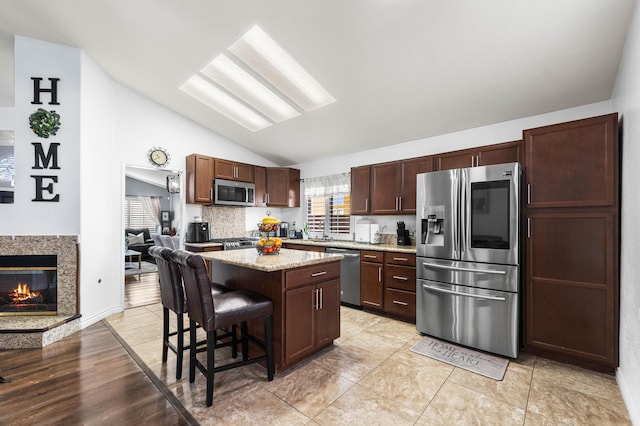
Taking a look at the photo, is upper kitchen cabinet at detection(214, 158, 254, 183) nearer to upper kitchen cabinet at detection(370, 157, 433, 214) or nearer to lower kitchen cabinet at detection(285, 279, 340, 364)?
upper kitchen cabinet at detection(370, 157, 433, 214)

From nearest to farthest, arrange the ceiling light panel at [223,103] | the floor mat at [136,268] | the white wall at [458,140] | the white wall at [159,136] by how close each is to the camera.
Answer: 1. the white wall at [458,140]
2. the ceiling light panel at [223,103]
3. the white wall at [159,136]
4. the floor mat at [136,268]

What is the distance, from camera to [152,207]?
27.6 ft

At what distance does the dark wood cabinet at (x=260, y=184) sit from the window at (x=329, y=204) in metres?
0.80

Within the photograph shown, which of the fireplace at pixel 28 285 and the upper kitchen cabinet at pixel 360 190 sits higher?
the upper kitchen cabinet at pixel 360 190

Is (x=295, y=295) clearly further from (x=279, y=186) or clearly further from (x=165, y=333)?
(x=279, y=186)

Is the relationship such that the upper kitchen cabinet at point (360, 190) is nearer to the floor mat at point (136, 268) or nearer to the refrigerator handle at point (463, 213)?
the refrigerator handle at point (463, 213)

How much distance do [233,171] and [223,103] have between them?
1.18m

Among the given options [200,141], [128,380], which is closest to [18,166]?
[200,141]

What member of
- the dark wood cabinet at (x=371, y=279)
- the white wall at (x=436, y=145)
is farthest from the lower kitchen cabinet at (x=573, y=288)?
the dark wood cabinet at (x=371, y=279)

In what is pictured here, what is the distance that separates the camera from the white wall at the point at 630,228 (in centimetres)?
171

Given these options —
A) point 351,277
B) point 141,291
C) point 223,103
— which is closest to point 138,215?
point 141,291

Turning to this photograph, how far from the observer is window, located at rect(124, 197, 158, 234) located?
318 inches

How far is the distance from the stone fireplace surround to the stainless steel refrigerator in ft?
12.3

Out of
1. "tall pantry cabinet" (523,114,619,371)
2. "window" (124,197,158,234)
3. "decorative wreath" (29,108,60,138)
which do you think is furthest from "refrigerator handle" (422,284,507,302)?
"window" (124,197,158,234)
